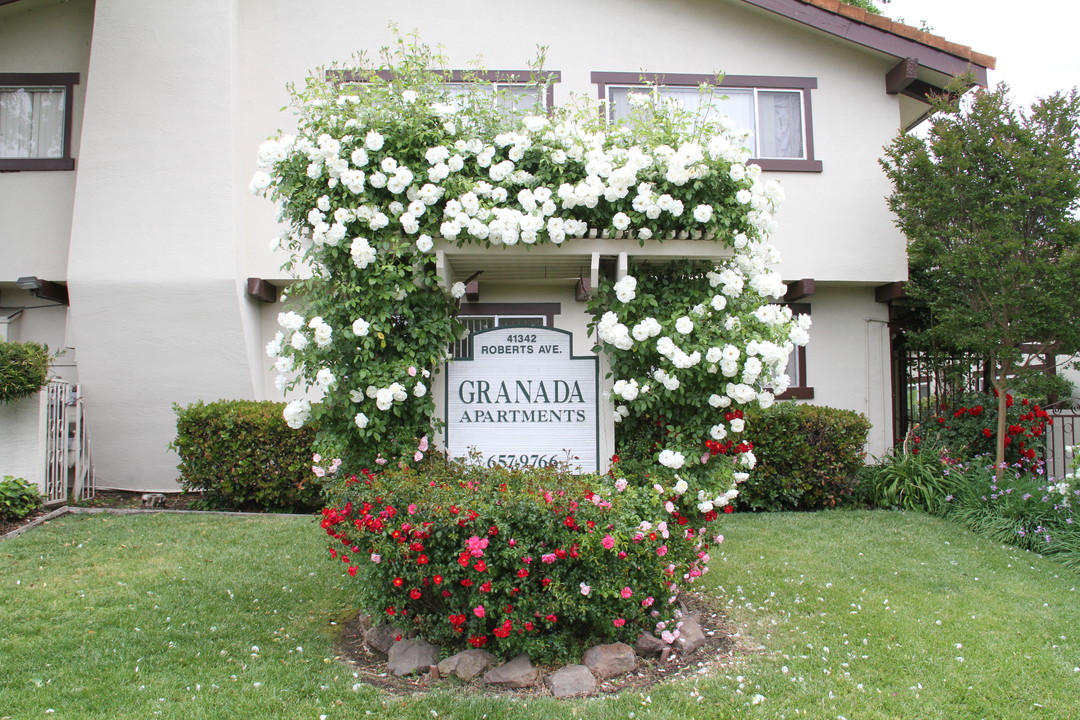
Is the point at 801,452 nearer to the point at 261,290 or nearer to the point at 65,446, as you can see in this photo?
the point at 261,290

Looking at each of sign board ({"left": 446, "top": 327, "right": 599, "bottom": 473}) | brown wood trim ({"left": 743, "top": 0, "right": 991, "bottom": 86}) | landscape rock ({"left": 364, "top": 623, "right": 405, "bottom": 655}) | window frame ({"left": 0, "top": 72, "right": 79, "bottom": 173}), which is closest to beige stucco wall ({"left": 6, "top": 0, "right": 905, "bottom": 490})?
window frame ({"left": 0, "top": 72, "right": 79, "bottom": 173})

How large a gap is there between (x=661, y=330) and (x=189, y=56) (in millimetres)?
7177

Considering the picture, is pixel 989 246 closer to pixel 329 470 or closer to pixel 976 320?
pixel 976 320

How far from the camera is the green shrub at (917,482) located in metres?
8.38

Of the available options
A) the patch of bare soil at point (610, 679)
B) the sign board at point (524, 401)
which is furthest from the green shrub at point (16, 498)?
the sign board at point (524, 401)

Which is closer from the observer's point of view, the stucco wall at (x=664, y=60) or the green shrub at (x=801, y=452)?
the green shrub at (x=801, y=452)

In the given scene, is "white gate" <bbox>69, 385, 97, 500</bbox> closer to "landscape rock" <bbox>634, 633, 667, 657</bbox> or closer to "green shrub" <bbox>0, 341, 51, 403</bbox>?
"green shrub" <bbox>0, 341, 51, 403</bbox>

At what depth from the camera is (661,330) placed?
15.3ft

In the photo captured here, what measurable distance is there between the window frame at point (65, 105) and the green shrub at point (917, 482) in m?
10.3

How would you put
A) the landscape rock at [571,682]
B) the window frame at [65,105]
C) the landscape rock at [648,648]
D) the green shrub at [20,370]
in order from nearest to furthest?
the landscape rock at [571,682] < the landscape rock at [648,648] < the green shrub at [20,370] < the window frame at [65,105]

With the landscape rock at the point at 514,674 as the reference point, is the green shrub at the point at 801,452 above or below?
above

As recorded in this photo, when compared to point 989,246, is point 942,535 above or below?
below

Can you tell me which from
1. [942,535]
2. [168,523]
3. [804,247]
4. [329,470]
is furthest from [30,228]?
[942,535]

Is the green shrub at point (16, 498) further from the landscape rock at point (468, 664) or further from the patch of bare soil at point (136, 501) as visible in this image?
the landscape rock at point (468, 664)
